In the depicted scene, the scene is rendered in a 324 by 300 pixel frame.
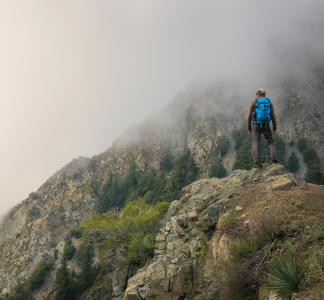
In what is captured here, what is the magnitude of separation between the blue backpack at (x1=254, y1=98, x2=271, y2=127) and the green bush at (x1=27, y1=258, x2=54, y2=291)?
7063 centimetres

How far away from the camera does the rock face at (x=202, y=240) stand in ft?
37.8

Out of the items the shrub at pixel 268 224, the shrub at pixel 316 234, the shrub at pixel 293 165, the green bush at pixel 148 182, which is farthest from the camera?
the green bush at pixel 148 182

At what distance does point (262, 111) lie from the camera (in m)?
13.9

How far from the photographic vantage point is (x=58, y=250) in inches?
3378

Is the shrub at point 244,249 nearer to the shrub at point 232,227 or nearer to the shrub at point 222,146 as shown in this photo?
the shrub at point 232,227

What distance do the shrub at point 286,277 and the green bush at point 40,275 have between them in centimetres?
7446

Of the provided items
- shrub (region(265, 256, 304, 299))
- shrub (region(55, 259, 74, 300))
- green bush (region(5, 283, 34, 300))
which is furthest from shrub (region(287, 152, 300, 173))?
shrub (region(265, 256, 304, 299))

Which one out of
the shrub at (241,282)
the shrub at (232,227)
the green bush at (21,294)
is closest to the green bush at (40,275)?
the green bush at (21,294)

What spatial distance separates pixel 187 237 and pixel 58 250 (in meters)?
79.3

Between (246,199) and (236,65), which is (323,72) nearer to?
(236,65)

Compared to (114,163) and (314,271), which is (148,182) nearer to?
(114,163)

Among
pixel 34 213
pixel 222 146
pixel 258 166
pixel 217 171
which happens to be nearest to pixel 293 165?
pixel 217 171

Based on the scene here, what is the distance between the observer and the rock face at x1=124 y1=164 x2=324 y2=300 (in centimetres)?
1153

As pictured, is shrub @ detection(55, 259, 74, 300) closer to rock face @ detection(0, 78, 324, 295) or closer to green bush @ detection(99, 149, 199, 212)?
green bush @ detection(99, 149, 199, 212)
